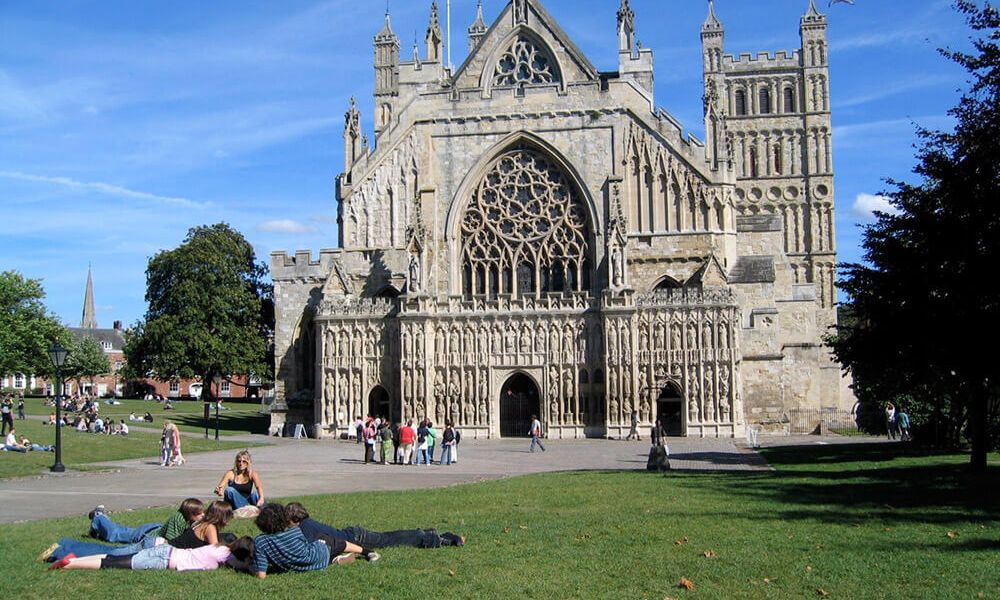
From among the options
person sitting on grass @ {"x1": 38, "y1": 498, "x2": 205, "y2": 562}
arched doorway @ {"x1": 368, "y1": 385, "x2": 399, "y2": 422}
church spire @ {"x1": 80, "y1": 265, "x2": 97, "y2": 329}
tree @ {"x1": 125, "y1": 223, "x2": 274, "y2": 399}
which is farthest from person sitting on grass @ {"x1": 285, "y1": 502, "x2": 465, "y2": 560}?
church spire @ {"x1": 80, "y1": 265, "x2": 97, "y2": 329}

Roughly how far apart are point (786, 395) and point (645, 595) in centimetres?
3900

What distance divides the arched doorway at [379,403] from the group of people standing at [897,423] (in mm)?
22427

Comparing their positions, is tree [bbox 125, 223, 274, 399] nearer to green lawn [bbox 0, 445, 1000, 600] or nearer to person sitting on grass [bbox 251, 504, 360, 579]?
green lawn [bbox 0, 445, 1000, 600]

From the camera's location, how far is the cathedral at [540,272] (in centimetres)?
4591

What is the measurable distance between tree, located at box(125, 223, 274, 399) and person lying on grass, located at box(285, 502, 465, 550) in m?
51.2

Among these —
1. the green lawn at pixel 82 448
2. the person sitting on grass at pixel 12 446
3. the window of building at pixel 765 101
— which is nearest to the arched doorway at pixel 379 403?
the green lawn at pixel 82 448

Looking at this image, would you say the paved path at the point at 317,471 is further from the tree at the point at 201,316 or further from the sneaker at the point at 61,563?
the tree at the point at 201,316

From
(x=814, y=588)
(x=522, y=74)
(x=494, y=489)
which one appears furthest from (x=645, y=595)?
(x=522, y=74)

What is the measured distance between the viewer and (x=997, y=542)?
13234mm

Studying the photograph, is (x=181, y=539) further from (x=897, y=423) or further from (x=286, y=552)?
(x=897, y=423)

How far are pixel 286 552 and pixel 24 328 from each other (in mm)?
67688

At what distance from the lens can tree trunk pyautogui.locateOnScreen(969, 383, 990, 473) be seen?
23.6 meters

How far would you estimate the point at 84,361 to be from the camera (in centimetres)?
9550

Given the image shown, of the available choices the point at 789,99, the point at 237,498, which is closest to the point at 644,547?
the point at 237,498
